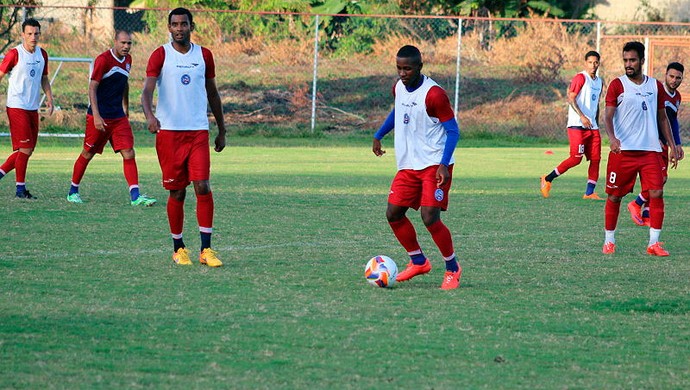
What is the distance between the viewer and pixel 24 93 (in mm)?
13570

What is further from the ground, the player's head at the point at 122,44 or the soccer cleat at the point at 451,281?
the player's head at the point at 122,44

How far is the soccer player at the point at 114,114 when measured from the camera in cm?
1262

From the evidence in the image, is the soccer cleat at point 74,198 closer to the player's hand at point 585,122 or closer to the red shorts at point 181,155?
the red shorts at point 181,155

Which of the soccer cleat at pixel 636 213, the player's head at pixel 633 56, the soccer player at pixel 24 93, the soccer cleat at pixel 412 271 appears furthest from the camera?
the soccer player at pixel 24 93

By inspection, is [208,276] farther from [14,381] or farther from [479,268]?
[14,381]

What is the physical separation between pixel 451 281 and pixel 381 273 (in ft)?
1.72

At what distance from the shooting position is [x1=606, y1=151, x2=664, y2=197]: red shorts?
405 inches

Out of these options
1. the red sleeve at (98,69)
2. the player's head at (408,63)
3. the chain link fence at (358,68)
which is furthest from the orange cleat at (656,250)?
the chain link fence at (358,68)

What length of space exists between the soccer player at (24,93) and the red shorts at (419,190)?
265 inches

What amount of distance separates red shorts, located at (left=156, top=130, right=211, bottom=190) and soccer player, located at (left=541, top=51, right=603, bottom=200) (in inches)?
286

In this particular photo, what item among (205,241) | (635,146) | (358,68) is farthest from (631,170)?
(358,68)

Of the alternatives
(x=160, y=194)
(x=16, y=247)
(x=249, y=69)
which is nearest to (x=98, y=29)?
(x=249, y=69)

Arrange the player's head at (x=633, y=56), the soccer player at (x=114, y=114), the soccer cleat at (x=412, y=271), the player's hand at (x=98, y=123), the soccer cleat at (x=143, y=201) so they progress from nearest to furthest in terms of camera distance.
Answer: the soccer cleat at (x=412, y=271), the player's head at (x=633, y=56), the player's hand at (x=98, y=123), the soccer player at (x=114, y=114), the soccer cleat at (x=143, y=201)

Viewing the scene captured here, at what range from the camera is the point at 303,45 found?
30750mm
